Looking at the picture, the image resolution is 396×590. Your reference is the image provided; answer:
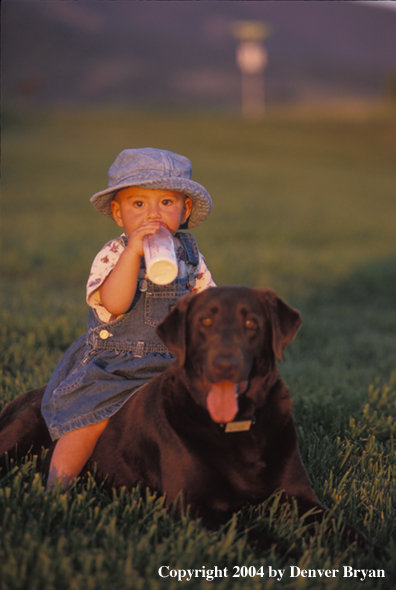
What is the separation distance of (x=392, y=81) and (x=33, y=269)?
1868 inches

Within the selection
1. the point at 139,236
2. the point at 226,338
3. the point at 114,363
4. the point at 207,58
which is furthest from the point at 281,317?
the point at 207,58

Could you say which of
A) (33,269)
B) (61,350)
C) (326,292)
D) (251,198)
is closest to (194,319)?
(61,350)

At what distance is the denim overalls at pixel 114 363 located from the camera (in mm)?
3107

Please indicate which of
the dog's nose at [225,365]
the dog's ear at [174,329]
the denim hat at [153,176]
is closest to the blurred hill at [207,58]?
the denim hat at [153,176]

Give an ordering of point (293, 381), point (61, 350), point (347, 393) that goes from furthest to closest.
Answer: point (61, 350) → point (293, 381) → point (347, 393)

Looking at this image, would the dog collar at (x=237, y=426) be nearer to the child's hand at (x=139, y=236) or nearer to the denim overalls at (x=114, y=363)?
the denim overalls at (x=114, y=363)

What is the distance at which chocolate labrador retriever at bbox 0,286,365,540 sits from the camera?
2568mm

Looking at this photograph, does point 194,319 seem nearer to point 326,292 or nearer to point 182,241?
point 182,241

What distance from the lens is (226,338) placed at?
249 cm

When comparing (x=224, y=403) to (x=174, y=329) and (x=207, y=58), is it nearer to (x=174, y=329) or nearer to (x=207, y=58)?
(x=174, y=329)

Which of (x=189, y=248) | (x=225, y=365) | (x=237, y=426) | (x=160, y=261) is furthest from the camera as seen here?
(x=189, y=248)

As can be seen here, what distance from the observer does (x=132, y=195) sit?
326cm

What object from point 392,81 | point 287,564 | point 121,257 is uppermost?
point 392,81

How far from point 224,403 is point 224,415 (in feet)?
0.17
